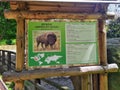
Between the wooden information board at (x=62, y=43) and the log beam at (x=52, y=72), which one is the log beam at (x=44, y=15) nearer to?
the wooden information board at (x=62, y=43)

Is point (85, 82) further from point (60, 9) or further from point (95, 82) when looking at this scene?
point (60, 9)

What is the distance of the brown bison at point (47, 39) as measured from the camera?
559cm

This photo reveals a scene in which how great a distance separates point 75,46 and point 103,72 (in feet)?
2.41

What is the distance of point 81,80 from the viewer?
21.7 ft

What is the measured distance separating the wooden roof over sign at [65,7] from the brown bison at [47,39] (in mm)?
442

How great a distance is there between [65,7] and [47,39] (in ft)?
2.26

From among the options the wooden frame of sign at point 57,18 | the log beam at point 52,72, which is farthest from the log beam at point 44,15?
the log beam at point 52,72

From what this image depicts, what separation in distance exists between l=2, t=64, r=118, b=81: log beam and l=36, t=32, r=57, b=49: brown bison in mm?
448

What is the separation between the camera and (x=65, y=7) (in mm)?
5840

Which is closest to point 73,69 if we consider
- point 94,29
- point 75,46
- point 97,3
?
point 75,46

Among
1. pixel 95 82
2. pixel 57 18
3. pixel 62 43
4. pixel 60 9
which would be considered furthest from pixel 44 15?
pixel 95 82

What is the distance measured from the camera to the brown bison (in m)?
5.59

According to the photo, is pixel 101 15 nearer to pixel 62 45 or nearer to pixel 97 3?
pixel 97 3

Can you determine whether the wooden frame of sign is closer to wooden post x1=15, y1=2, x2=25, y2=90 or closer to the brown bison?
wooden post x1=15, y1=2, x2=25, y2=90
